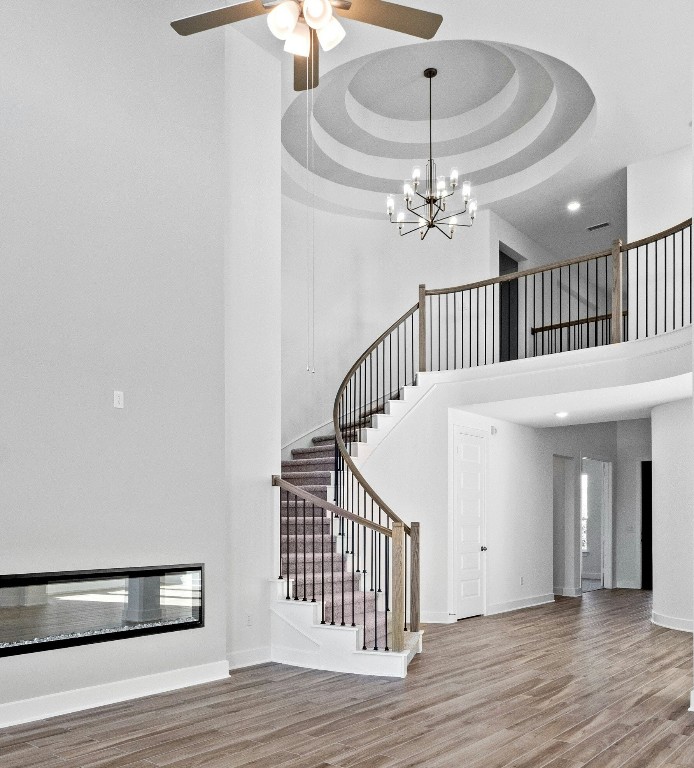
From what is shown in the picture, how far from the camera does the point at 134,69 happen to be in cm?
575

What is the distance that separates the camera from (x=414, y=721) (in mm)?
4820

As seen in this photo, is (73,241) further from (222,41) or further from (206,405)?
(222,41)

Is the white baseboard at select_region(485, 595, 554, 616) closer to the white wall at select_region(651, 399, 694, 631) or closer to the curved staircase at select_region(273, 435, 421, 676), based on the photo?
the white wall at select_region(651, 399, 694, 631)

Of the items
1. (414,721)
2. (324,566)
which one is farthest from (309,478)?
(414,721)

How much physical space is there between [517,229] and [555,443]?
3418 millimetres

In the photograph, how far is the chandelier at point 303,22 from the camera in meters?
4.01

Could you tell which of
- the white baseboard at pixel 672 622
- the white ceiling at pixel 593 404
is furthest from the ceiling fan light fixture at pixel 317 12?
the white baseboard at pixel 672 622

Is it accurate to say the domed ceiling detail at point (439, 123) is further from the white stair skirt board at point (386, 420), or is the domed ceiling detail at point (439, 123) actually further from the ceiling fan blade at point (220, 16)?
the ceiling fan blade at point (220, 16)

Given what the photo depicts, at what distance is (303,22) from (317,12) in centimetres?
24

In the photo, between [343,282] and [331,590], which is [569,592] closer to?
[343,282]

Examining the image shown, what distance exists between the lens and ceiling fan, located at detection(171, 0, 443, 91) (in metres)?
4.02

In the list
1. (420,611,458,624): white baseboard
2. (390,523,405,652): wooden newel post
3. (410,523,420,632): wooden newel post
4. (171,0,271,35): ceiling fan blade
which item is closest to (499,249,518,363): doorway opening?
(420,611,458,624): white baseboard

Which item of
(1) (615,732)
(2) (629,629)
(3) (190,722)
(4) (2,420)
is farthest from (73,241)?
(2) (629,629)

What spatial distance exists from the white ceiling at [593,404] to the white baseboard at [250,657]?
395 cm
